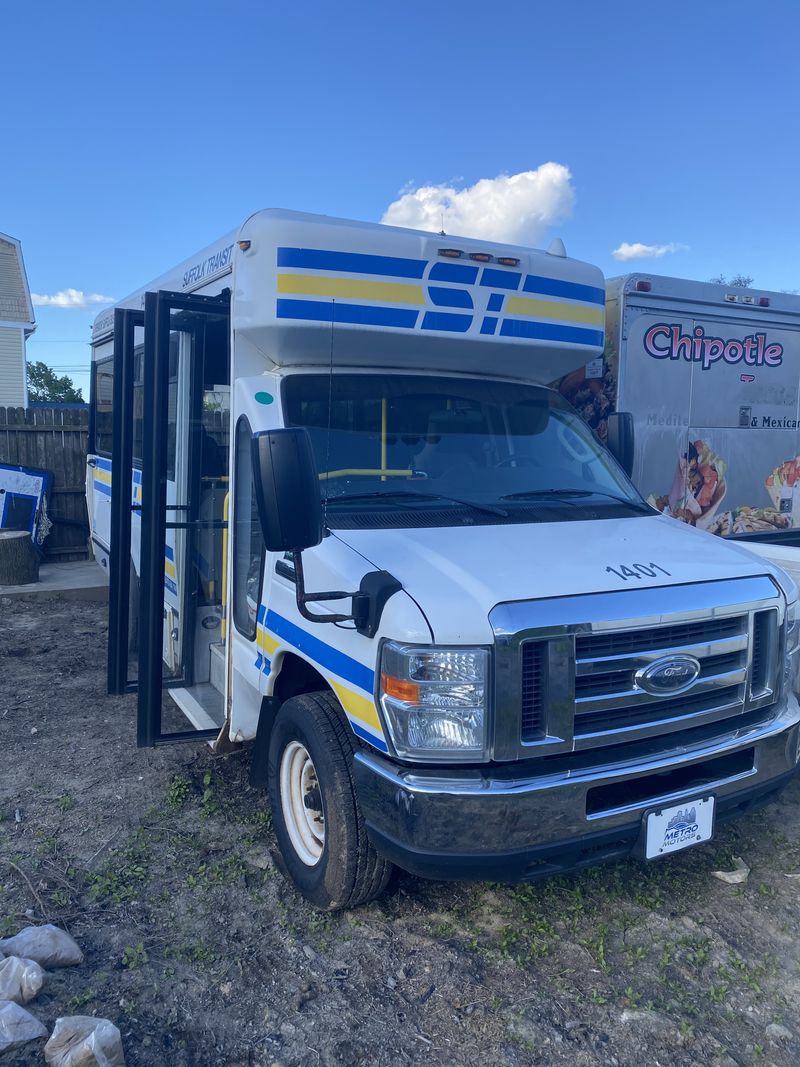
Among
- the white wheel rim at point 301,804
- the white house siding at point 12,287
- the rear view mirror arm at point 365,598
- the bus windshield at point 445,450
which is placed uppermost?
the white house siding at point 12,287

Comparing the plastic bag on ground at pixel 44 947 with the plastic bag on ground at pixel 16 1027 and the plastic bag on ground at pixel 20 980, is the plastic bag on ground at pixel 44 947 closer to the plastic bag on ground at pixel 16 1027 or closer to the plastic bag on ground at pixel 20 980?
the plastic bag on ground at pixel 20 980

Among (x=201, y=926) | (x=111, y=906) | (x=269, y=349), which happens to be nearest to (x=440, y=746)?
(x=201, y=926)

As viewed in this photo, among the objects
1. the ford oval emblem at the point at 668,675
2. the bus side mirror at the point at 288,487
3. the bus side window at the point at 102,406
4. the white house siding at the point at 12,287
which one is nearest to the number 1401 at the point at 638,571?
the ford oval emblem at the point at 668,675

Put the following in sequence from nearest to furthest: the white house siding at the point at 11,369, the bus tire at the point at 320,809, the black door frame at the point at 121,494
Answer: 1. the bus tire at the point at 320,809
2. the black door frame at the point at 121,494
3. the white house siding at the point at 11,369

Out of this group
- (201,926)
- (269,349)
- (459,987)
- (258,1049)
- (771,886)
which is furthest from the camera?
(269,349)

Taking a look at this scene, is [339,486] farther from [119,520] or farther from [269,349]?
[119,520]

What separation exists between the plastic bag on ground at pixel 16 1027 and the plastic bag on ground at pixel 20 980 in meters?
0.13

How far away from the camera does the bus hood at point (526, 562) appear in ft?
9.81

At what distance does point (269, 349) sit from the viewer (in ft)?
13.4

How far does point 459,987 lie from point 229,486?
8.07 feet

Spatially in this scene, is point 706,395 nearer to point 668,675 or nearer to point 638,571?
point 638,571

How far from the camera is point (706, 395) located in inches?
281

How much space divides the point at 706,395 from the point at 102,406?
219 inches

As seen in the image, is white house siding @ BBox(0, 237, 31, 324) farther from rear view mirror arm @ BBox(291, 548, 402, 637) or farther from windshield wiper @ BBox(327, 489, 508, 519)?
rear view mirror arm @ BBox(291, 548, 402, 637)
